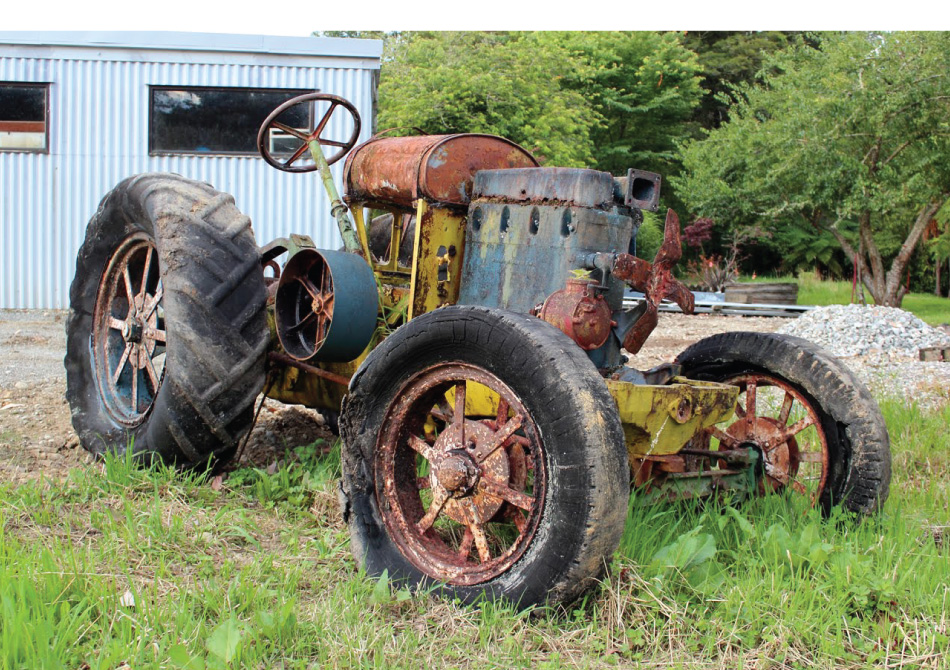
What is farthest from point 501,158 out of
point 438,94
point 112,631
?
point 438,94

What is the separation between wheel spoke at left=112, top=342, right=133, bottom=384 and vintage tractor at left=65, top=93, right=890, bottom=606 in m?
0.02

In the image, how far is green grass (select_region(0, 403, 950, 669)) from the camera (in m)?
2.28

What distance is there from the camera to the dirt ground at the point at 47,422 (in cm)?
418

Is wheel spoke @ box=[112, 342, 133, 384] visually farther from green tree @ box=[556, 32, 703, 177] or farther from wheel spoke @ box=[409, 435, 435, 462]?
green tree @ box=[556, 32, 703, 177]

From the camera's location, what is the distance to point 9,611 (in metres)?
2.17

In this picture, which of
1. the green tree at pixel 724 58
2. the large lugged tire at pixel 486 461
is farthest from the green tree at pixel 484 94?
the green tree at pixel 724 58

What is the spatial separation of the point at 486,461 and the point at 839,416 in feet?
4.83

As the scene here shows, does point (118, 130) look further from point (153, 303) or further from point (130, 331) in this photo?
point (153, 303)

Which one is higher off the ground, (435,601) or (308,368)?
(308,368)

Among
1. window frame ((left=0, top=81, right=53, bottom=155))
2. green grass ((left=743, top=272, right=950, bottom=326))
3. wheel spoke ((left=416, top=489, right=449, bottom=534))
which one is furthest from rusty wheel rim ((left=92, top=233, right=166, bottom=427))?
green grass ((left=743, top=272, right=950, bottom=326))

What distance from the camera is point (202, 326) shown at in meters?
3.50

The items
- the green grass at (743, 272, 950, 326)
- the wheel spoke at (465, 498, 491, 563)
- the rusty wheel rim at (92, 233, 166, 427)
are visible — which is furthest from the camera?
the green grass at (743, 272, 950, 326)

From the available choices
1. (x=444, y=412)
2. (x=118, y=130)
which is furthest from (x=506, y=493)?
(x=118, y=130)

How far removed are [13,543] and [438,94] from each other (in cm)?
1135
